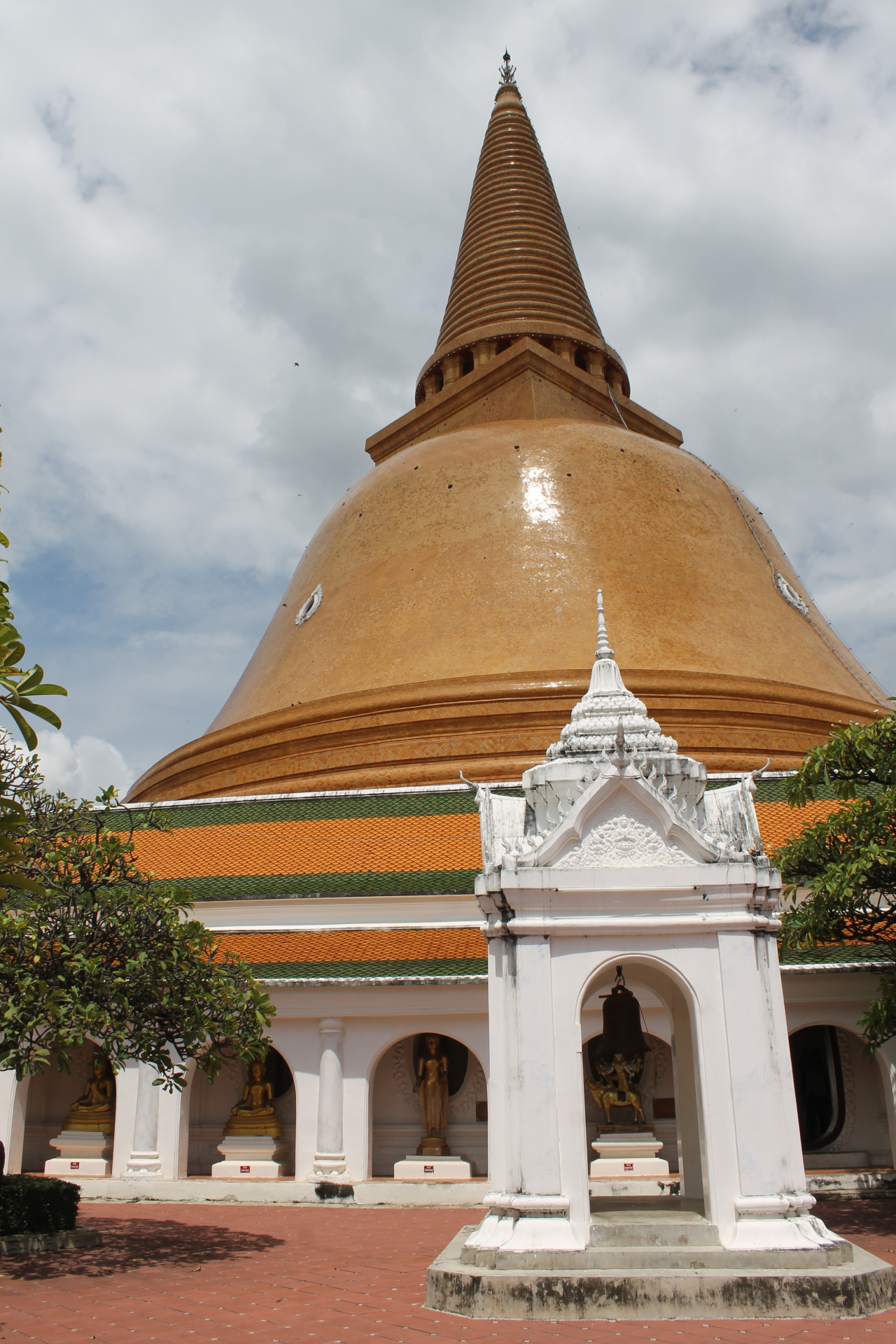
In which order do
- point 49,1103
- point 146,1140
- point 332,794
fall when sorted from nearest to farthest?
point 146,1140 → point 49,1103 → point 332,794

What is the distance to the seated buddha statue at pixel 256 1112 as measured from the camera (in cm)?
1177

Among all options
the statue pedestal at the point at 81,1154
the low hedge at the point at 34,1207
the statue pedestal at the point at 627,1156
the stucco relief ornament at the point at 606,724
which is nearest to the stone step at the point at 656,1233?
the stucco relief ornament at the point at 606,724

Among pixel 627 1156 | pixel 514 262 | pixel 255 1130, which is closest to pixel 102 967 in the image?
pixel 255 1130

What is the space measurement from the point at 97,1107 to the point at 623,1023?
771 centimetres

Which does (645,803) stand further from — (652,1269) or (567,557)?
Answer: (567,557)

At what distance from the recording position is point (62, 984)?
7.73m

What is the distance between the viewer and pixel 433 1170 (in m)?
11.2

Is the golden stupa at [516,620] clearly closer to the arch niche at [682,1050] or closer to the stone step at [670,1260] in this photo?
the arch niche at [682,1050]

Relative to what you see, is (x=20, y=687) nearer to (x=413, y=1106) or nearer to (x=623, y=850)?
(x=623, y=850)

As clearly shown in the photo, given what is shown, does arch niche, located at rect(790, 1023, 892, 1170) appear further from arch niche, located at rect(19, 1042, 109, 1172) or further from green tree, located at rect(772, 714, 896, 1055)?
arch niche, located at rect(19, 1042, 109, 1172)

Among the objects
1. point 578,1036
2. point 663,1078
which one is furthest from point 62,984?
point 663,1078

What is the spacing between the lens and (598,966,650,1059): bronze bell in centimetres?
693

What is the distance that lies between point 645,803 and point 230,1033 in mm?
3724

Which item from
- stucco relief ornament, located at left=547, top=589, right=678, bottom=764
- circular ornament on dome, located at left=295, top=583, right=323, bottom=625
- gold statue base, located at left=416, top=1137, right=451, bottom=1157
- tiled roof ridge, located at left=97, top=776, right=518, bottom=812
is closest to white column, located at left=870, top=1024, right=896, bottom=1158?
gold statue base, located at left=416, top=1137, right=451, bottom=1157
